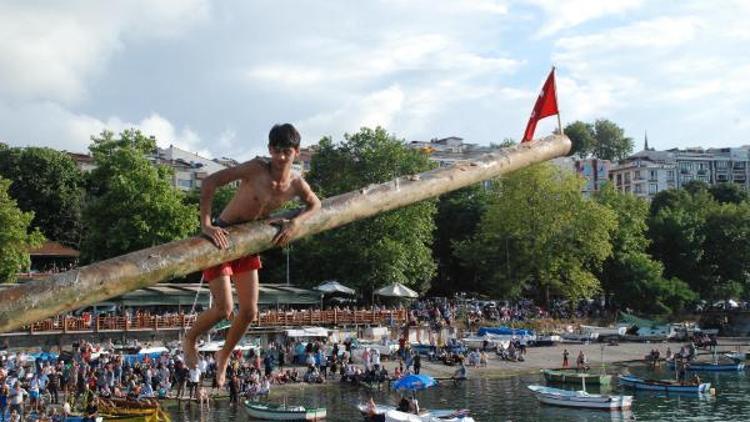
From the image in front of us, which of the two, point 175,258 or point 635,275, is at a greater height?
point 635,275

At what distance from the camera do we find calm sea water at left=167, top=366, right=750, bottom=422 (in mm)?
37625

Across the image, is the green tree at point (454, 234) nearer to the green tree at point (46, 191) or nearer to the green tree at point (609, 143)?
the green tree at point (46, 191)

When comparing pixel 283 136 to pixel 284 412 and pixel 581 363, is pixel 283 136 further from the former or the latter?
pixel 581 363

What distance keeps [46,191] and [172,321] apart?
39.3 m

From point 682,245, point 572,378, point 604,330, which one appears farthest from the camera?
point 682,245

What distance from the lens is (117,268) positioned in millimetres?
4078

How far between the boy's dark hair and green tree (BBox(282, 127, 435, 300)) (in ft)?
184

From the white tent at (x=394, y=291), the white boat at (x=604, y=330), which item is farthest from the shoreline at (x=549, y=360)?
the white tent at (x=394, y=291)

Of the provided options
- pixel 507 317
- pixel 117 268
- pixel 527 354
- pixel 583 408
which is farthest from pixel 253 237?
pixel 507 317

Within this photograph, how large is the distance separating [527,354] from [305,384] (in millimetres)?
19469

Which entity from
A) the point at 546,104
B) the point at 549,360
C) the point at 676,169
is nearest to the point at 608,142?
the point at 676,169

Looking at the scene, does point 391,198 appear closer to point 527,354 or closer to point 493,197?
point 527,354

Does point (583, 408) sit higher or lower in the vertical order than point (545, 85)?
lower

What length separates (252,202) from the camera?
190 inches
